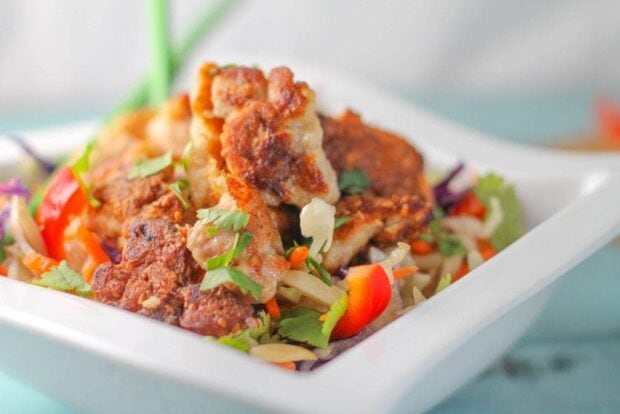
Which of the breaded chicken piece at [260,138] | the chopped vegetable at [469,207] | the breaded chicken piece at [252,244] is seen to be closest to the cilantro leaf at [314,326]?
the breaded chicken piece at [252,244]

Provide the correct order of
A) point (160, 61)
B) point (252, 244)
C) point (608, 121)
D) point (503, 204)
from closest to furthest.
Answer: point (252, 244) → point (503, 204) → point (160, 61) → point (608, 121)

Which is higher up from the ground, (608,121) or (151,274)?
(151,274)

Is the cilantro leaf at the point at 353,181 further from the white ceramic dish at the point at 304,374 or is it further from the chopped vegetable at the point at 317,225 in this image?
the white ceramic dish at the point at 304,374

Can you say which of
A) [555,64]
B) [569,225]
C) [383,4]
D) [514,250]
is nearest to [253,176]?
[514,250]

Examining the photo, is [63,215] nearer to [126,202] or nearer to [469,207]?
[126,202]

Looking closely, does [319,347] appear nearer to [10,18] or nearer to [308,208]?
[308,208]

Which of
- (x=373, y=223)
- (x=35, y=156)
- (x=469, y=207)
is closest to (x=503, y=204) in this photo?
(x=469, y=207)
